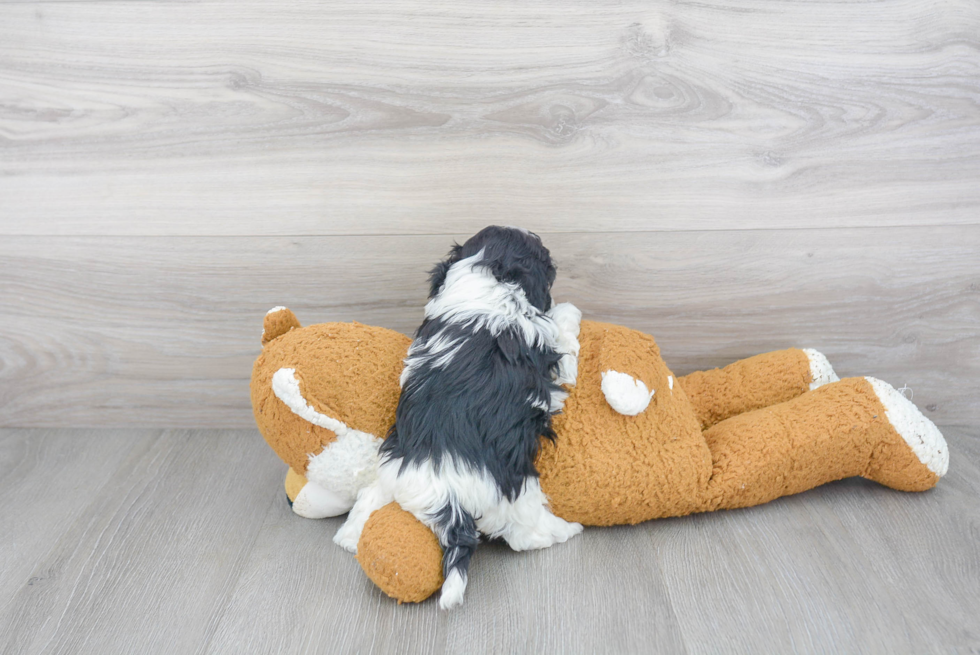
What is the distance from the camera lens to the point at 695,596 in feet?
2.46

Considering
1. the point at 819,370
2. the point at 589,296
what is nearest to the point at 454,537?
the point at 589,296

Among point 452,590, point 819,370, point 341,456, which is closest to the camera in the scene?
point 452,590

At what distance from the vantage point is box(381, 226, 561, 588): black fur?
29.9 inches

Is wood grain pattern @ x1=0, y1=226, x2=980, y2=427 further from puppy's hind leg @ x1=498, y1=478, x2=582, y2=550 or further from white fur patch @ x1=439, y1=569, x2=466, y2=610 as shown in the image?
white fur patch @ x1=439, y1=569, x2=466, y2=610

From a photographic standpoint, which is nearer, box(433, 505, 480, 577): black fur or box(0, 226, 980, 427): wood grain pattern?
box(433, 505, 480, 577): black fur

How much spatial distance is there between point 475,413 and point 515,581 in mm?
203

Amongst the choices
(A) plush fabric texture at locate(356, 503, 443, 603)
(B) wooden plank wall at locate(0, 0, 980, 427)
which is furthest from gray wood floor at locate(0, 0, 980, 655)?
(A) plush fabric texture at locate(356, 503, 443, 603)

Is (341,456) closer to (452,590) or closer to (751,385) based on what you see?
(452,590)

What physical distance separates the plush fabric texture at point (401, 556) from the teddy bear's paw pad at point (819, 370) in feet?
1.95

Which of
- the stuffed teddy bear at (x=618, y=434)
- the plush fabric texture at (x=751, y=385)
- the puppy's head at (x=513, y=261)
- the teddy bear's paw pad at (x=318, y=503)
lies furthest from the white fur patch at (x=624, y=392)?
the teddy bear's paw pad at (x=318, y=503)

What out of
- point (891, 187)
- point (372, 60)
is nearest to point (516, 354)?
point (372, 60)

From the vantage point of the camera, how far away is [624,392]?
80 centimetres

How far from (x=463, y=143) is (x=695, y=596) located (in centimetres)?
67

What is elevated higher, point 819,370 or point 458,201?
point 458,201
